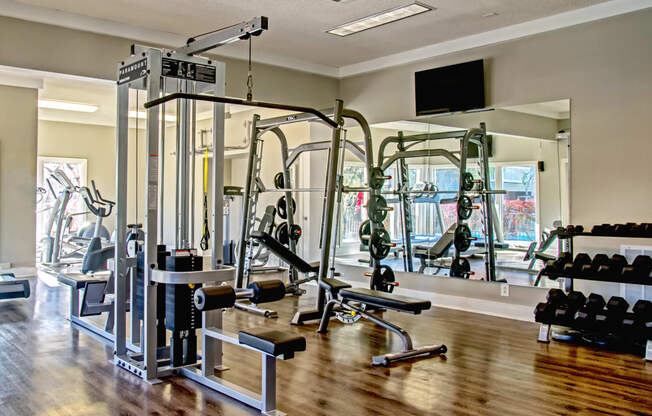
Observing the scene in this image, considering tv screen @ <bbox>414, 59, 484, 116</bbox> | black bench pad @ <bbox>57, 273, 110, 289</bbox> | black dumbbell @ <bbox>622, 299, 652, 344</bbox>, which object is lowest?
black dumbbell @ <bbox>622, 299, 652, 344</bbox>

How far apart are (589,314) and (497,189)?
4.86 ft

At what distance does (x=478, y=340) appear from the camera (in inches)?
162

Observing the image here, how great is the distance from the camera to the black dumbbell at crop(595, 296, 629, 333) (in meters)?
3.73

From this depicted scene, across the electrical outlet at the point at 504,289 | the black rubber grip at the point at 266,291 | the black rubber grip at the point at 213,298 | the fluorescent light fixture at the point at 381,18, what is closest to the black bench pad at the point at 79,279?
the black rubber grip at the point at 213,298

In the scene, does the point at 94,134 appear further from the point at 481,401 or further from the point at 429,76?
the point at 481,401

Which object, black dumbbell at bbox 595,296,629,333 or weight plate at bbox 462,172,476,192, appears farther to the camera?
weight plate at bbox 462,172,476,192

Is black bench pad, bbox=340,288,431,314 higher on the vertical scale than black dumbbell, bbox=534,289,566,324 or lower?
higher

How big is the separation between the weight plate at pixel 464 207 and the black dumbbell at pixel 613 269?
1487 millimetres

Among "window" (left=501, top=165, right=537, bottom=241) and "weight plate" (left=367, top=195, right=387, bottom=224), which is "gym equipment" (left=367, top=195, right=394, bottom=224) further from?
"window" (left=501, top=165, right=537, bottom=241)

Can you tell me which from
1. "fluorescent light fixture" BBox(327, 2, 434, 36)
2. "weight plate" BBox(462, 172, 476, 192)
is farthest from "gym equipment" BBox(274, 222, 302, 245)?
"fluorescent light fixture" BBox(327, 2, 434, 36)

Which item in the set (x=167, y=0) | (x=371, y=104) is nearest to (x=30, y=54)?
(x=167, y=0)

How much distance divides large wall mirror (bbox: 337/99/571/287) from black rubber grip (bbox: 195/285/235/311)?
8.72 ft

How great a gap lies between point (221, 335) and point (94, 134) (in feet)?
28.7

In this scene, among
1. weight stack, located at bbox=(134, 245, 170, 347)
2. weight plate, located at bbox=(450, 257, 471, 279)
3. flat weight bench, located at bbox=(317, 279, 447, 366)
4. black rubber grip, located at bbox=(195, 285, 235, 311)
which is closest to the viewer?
black rubber grip, located at bbox=(195, 285, 235, 311)
